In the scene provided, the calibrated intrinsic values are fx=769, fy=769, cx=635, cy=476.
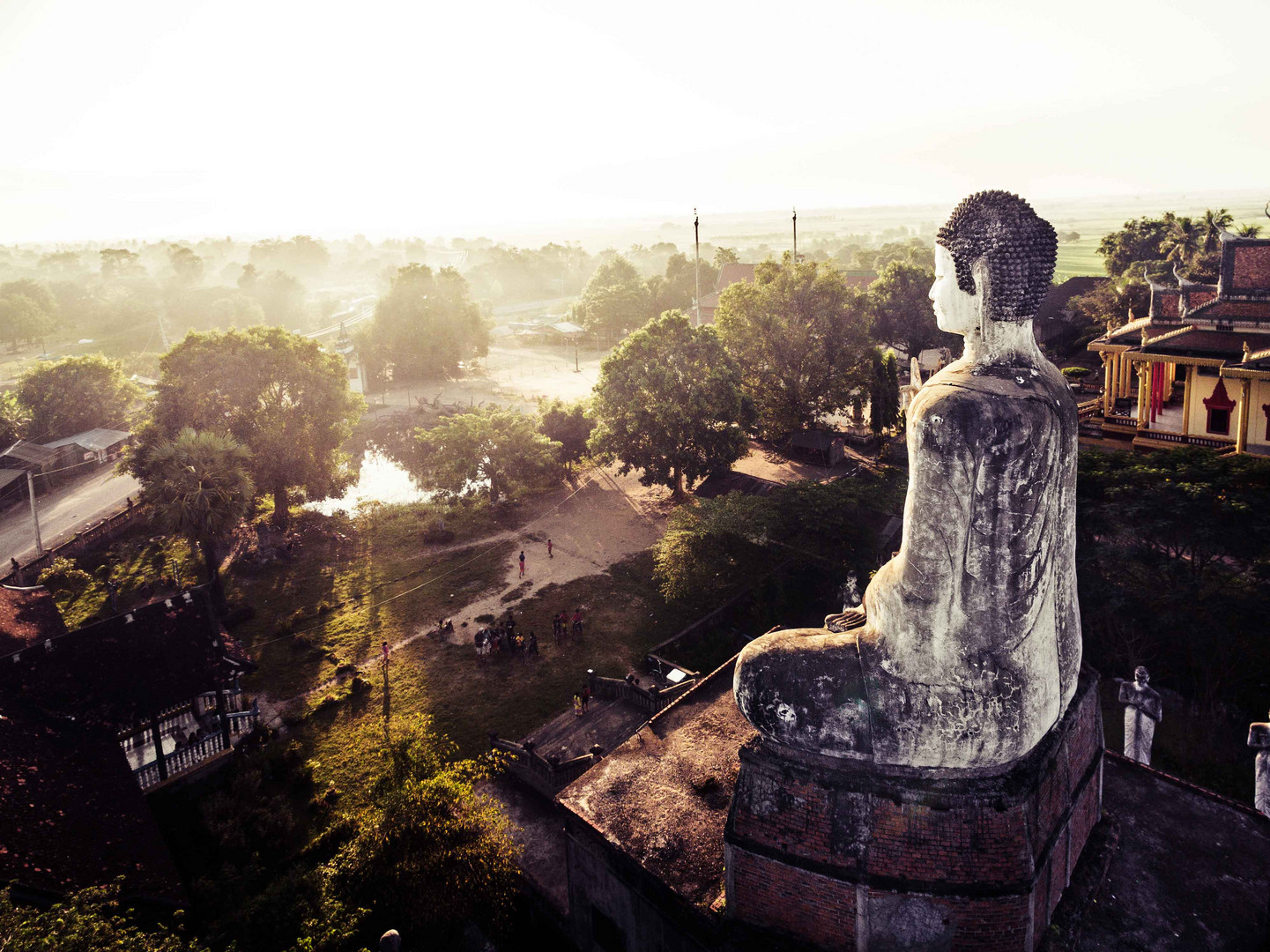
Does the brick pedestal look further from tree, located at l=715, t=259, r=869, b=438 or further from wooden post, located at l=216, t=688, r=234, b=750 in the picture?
tree, located at l=715, t=259, r=869, b=438

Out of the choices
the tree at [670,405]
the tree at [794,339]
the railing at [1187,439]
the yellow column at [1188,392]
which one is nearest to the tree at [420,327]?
the tree at [794,339]

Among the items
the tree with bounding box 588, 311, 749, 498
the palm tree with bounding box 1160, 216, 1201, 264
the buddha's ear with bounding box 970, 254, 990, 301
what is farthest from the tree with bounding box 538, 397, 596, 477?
the palm tree with bounding box 1160, 216, 1201, 264

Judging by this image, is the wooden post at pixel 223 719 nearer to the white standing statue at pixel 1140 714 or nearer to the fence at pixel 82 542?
the fence at pixel 82 542

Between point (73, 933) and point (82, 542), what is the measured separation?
30.0 meters

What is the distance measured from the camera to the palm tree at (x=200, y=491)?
2564 centimetres

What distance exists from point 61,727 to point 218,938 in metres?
6.18

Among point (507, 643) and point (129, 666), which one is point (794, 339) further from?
point (129, 666)

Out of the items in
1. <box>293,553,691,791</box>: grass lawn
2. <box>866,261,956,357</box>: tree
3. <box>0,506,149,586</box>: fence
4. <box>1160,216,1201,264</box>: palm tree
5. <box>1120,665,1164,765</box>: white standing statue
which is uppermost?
<box>1160,216,1201,264</box>: palm tree

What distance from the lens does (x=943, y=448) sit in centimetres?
692

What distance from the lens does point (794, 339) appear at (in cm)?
3759

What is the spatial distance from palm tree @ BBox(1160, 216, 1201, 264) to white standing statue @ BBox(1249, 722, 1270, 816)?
48058 mm

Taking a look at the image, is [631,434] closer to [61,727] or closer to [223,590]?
[223,590]

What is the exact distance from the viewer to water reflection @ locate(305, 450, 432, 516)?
38.5 metres

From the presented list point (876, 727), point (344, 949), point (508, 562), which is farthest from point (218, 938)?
point (508, 562)
